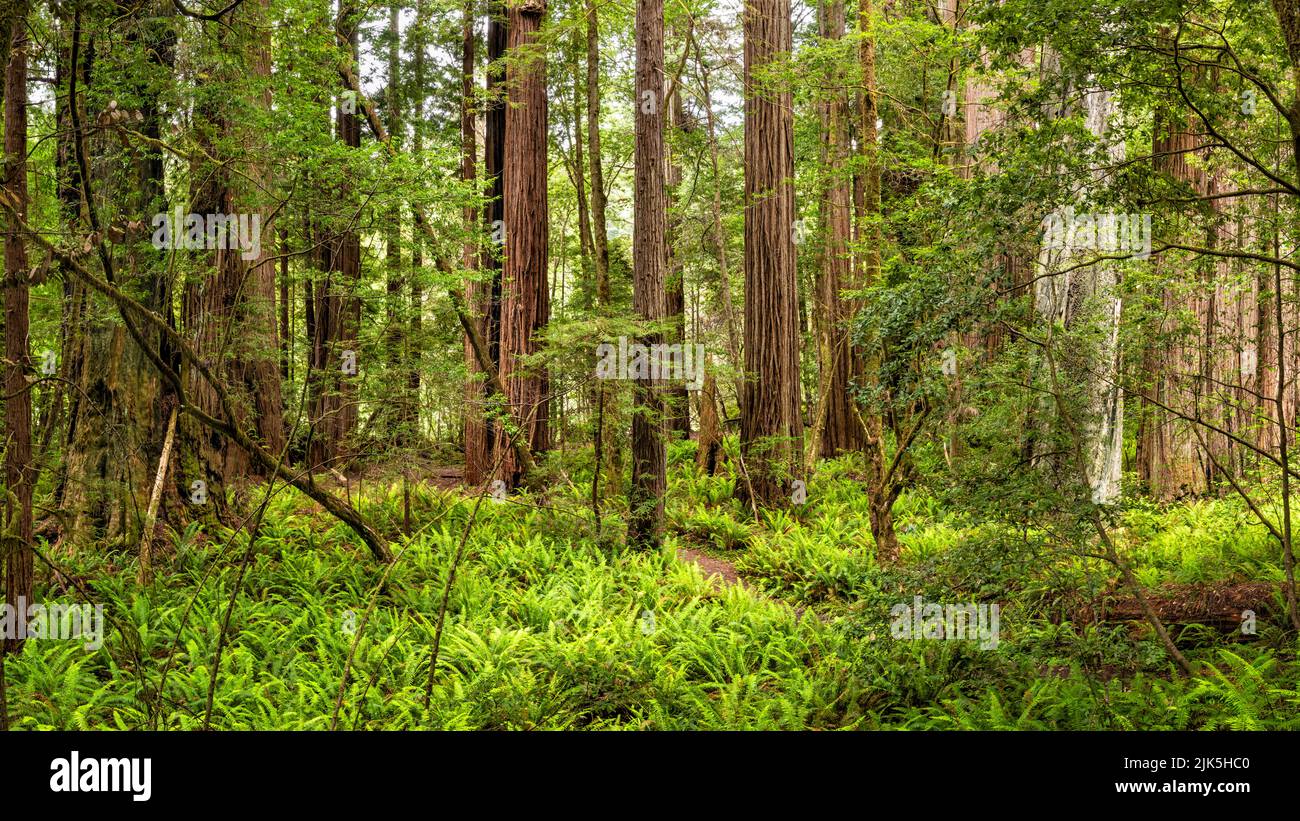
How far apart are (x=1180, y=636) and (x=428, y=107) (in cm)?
1655

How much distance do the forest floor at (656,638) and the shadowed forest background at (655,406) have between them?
0.15ft

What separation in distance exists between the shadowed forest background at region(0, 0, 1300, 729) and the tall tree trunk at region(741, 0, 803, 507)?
0.08 metres

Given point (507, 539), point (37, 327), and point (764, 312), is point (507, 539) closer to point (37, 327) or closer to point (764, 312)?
point (764, 312)

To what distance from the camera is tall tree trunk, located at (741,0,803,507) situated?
1131 cm

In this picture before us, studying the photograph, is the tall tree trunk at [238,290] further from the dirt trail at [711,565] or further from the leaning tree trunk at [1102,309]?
the leaning tree trunk at [1102,309]

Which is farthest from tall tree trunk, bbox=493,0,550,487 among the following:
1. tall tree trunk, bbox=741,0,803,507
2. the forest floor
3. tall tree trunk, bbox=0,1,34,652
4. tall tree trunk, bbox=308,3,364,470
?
A: tall tree trunk, bbox=0,1,34,652

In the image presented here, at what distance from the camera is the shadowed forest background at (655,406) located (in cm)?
495

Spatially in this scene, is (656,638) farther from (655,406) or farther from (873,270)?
(873,270)

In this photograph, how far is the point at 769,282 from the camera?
1160 cm

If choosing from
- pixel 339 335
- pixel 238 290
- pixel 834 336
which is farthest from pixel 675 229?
pixel 238 290

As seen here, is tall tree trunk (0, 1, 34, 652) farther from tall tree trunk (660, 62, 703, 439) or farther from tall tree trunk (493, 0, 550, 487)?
tall tree trunk (660, 62, 703, 439)

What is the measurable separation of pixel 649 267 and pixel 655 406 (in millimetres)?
1639

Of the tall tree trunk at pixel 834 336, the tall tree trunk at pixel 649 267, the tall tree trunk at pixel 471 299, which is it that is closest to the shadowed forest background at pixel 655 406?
the tall tree trunk at pixel 649 267
